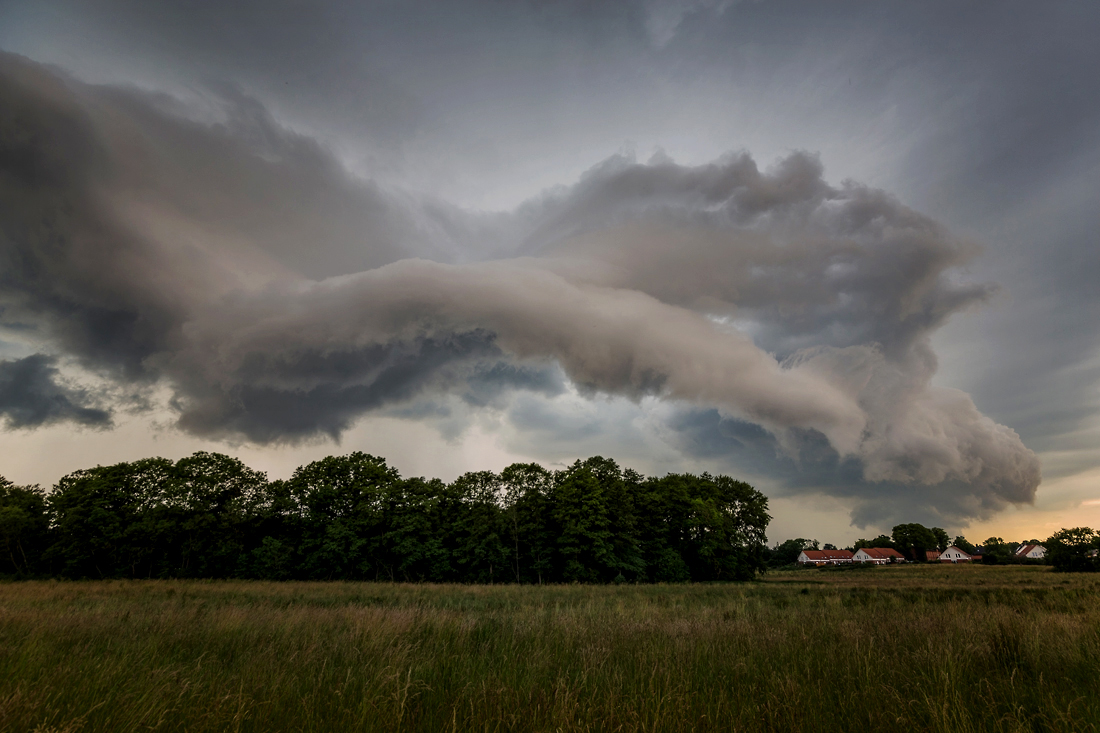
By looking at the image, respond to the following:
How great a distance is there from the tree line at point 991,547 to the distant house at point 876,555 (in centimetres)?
290

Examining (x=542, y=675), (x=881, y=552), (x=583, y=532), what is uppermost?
(x=583, y=532)

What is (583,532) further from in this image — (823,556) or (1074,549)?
(823,556)

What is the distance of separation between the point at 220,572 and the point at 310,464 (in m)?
12.8

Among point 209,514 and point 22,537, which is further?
point 22,537

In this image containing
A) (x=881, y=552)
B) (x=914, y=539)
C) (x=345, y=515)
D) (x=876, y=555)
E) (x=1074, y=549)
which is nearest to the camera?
(x=345, y=515)

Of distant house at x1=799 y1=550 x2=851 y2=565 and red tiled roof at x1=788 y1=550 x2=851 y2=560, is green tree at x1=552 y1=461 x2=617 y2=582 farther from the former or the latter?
red tiled roof at x1=788 y1=550 x2=851 y2=560

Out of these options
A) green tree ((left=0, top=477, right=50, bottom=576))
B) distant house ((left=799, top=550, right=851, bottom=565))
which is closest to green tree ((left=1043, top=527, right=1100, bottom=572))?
distant house ((left=799, top=550, right=851, bottom=565))

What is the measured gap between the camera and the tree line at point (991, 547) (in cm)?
6169

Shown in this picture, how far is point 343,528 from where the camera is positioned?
4750 cm

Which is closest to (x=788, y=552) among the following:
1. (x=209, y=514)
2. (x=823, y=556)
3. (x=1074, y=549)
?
(x=823, y=556)

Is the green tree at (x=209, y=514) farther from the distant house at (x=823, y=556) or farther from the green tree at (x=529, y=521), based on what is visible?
the distant house at (x=823, y=556)

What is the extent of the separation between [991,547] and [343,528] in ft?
681

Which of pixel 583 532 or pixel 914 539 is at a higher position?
pixel 583 532

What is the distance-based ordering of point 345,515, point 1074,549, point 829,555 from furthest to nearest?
1. point 829,555
2. point 1074,549
3. point 345,515
